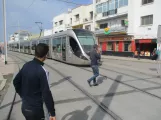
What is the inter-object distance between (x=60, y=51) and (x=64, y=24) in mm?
38253

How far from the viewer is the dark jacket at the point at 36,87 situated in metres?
2.92

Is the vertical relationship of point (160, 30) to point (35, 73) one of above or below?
above

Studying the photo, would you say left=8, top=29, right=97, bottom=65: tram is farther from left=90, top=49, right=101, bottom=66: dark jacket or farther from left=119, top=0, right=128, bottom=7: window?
left=119, top=0, right=128, bottom=7: window

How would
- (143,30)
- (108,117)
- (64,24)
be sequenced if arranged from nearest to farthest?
(108,117) → (143,30) → (64,24)

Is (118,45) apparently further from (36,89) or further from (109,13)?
(36,89)

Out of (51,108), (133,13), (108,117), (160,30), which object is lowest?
(108,117)

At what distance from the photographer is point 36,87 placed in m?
2.98

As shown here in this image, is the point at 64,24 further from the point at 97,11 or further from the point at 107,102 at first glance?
the point at 107,102

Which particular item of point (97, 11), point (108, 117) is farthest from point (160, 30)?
point (97, 11)

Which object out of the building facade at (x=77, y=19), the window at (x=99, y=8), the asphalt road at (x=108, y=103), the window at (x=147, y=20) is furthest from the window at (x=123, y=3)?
the asphalt road at (x=108, y=103)

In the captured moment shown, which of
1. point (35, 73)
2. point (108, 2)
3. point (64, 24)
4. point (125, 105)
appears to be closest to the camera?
point (35, 73)

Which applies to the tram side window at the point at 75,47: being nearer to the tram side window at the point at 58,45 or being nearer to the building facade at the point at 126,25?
the tram side window at the point at 58,45

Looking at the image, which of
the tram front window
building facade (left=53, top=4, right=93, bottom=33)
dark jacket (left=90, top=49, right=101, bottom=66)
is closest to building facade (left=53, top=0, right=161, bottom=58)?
building facade (left=53, top=4, right=93, bottom=33)

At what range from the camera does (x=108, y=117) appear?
209 inches
